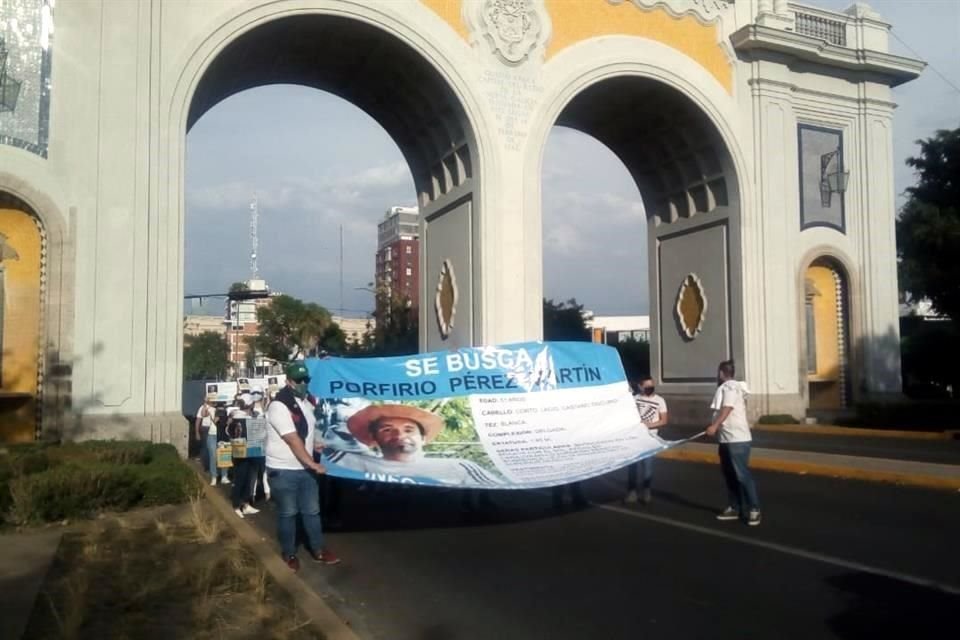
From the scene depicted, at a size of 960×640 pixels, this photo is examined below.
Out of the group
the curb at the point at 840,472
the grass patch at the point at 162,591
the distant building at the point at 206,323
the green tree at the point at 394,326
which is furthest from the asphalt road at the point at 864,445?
the distant building at the point at 206,323

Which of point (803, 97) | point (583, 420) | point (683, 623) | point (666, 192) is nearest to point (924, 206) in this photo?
point (803, 97)

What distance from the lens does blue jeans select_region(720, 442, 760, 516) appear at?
10828mm

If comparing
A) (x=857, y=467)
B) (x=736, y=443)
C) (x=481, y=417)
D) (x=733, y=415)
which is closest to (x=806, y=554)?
(x=736, y=443)

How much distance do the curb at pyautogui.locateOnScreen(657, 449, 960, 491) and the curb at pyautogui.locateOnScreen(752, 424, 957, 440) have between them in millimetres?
6272

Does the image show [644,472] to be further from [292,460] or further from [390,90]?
[390,90]

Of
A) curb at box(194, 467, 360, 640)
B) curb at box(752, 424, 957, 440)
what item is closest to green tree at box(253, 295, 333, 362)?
curb at box(752, 424, 957, 440)

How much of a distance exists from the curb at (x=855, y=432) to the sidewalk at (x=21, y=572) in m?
19.4

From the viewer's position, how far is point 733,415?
1097 cm

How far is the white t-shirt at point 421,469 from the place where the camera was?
31.9 feet

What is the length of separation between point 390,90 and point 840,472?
1604 cm

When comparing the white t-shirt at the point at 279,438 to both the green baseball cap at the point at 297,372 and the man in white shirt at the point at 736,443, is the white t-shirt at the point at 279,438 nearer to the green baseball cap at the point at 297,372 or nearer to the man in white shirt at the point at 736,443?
the green baseball cap at the point at 297,372

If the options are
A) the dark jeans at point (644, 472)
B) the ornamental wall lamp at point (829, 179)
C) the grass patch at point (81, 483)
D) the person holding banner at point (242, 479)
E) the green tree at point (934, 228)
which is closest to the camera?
the grass patch at point (81, 483)

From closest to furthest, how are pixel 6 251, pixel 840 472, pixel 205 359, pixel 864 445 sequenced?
pixel 840 472, pixel 6 251, pixel 864 445, pixel 205 359

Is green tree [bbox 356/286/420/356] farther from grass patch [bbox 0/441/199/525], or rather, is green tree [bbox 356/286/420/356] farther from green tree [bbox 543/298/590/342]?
grass patch [bbox 0/441/199/525]
